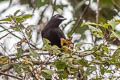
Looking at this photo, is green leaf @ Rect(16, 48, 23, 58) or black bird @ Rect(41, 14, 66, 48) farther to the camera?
black bird @ Rect(41, 14, 66, 48)

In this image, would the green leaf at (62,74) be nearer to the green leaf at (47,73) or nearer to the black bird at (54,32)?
the green leaf at (47,73)

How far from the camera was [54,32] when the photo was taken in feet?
11.6

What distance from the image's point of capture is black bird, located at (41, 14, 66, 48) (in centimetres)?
348

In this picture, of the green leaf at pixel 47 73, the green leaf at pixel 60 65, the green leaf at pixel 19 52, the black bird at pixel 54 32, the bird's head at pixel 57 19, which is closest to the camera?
the green leaf at pixel 47 73

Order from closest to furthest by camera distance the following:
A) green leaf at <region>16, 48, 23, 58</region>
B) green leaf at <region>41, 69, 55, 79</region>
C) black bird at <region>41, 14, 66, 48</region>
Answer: green leaf at <region>41, 69, 55, 79</region>
green leaf at <region>16, 48, 23, 58</region>
black bird at <region>41, 14, 66, 48</region>

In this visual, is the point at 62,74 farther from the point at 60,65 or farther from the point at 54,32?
the point at 54,32

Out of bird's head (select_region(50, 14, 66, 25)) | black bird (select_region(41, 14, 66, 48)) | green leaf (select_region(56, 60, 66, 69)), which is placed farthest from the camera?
bird's head (select_region(50, 14, 66, 25))

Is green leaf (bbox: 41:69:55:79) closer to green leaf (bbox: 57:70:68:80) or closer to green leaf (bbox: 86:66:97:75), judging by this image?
green leaf (bbox: 57:70:68:80)

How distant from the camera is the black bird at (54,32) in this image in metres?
3.48

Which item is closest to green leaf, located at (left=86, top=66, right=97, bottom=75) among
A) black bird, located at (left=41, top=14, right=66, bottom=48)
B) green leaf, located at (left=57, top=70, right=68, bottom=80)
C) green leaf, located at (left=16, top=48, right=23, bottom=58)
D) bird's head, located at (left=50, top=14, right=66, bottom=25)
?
green leaf, located at (left=57, top=70, right=68, bottom=80)

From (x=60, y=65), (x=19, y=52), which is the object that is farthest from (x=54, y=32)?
(x=60, y=65)

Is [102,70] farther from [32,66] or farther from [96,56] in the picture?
[32,66]

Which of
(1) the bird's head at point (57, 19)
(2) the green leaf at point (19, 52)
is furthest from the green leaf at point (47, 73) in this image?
(1) the bird's head at point (57, 19)

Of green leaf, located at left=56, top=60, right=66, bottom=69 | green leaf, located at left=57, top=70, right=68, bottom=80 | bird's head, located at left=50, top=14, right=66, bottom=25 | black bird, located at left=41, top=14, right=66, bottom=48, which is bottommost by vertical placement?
green leaf, located at left=57, top=70, right=68, bottom=80
